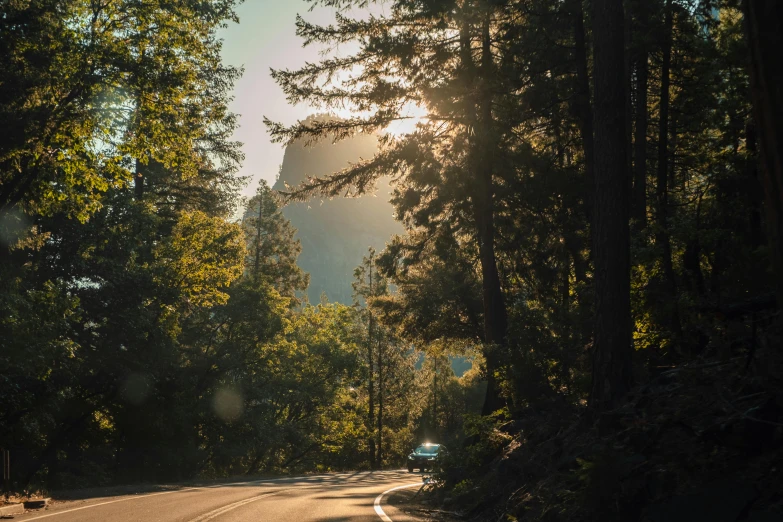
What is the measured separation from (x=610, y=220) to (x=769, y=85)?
469 centimetres

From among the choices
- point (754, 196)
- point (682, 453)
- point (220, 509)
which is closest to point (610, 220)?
point (754, 196)

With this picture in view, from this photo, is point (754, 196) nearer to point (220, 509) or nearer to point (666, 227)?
point (666, 227)

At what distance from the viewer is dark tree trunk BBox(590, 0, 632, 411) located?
395 inches

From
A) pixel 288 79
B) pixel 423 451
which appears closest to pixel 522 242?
pixel 288 79

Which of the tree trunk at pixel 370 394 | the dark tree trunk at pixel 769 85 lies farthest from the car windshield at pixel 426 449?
the dark tree trunk at pixel 769 85

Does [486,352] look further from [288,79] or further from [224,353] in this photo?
[224,353]

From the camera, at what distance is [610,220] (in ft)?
34.2

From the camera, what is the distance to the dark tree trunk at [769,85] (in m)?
5.78

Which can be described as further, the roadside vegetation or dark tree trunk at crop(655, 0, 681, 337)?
dark tree trunk at crop(655, 0, 681, 337)

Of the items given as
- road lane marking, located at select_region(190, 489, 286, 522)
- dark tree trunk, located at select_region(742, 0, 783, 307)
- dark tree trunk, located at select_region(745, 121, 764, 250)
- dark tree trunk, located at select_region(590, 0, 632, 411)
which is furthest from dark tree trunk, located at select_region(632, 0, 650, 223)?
road lane marking, located at select_region(190, 489, 286, 522)

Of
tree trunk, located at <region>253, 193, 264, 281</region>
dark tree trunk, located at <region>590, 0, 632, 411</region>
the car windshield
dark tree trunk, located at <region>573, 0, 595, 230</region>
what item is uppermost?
tree trunk, located at <region>253, 193, 264, 281</region>

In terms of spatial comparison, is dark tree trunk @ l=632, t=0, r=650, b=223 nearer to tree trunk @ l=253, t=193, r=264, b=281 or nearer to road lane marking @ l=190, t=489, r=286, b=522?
road lane marking @ l=190, t=489, r=286, b=522

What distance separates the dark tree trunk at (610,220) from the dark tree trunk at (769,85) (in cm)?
422

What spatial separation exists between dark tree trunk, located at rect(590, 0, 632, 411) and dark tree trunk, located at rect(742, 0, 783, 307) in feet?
13.8
